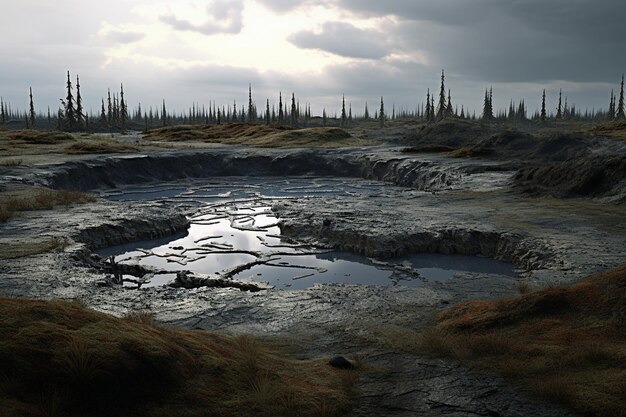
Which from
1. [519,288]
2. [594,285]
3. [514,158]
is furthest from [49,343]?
[514,158]

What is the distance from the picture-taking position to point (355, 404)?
197 inches

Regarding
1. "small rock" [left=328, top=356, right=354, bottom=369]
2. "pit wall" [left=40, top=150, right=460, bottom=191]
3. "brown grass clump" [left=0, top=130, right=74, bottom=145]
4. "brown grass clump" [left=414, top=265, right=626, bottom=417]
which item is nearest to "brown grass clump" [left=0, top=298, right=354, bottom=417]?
"small rock" [left=328, top=356, right=354, bottom=369]

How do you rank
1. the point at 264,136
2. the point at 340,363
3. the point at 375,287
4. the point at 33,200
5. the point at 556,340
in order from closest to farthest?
the point at 340,363 < the point at 556,340 < the point at 375,287 < the point at 33,200 < the point at 264,136

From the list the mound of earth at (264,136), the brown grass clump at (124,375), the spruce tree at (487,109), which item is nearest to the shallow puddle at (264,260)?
the brown grass clump at (124,375)

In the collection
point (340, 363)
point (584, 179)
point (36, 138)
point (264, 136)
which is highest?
point (264, 136)

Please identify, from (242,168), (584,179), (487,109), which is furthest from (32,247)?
(487,109)

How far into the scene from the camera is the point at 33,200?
1728cm

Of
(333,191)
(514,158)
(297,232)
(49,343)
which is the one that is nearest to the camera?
(49,343)

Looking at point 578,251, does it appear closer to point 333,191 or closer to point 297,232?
point 297,232

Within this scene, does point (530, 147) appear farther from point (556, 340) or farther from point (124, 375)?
point (124, 375)

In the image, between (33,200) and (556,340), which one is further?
(33,200)

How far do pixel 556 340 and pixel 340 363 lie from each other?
8.32 feet

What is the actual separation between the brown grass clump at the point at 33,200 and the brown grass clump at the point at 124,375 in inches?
462

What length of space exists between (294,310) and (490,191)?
14.7 meters
